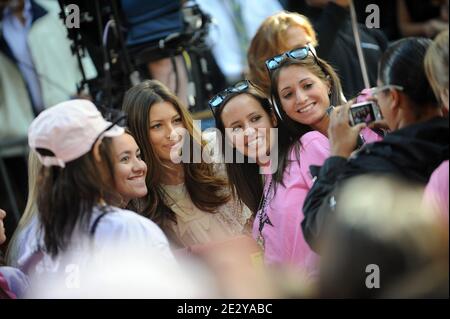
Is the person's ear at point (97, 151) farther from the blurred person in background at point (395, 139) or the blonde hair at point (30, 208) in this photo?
the blurred person in background at point (395, 139)

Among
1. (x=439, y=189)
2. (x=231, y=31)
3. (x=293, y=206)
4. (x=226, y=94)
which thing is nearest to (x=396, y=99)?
(x=439, y=189)

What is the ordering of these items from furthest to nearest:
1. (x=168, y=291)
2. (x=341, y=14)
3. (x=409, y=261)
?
(x=341, y=14) → (x=168, y=291) → (x=409, y=261)

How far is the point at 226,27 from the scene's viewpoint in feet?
17.1

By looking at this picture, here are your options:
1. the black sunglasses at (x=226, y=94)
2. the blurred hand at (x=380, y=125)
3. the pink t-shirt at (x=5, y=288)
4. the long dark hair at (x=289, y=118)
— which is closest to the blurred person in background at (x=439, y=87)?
the blurred hand at (x=380, y=125)

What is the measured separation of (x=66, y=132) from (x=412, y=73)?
3.06 ft

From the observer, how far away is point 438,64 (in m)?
2.77

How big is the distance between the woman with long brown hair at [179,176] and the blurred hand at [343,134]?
0.65 meters

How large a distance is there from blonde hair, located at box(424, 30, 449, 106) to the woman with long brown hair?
95 centimetres

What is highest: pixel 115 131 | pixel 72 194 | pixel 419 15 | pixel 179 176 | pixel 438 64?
pixel 438 64

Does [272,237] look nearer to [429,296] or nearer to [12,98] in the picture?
[429,296]

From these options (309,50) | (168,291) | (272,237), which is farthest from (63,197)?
(309,50)

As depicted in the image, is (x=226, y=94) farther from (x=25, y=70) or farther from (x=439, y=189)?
(x=25, y=70)

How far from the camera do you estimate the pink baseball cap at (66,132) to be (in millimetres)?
3014
